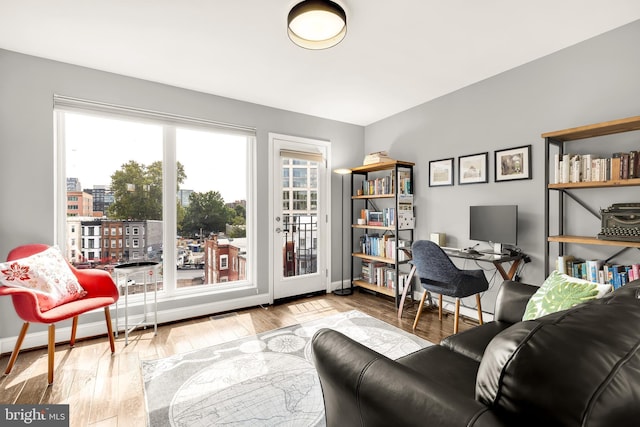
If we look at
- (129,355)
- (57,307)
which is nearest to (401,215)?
(129,355)

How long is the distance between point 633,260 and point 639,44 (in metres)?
1.56

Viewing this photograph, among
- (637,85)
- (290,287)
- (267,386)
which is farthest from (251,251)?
(637,85)

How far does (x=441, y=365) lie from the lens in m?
1.45

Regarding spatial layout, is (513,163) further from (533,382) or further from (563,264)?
(533,382)

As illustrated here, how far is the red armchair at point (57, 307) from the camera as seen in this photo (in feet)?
6.59

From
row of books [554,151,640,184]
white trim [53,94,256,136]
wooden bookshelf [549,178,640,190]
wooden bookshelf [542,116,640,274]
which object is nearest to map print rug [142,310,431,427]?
wooden bookshelf [542,116,640,274]

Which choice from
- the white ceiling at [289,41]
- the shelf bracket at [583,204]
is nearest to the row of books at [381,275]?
the shelf bracket at [583,204]

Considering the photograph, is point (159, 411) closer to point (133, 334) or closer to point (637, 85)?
point (133, 334)

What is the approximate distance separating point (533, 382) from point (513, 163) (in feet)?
9.17

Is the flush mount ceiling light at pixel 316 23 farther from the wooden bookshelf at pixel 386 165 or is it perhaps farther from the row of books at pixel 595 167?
the row of books at pixel 595 167

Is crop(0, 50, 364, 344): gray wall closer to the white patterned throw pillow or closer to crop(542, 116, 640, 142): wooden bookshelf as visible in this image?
the white patterned throw pillow

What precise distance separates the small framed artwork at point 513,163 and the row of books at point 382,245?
1356 mm

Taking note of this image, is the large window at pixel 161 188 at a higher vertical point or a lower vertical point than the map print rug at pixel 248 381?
higher

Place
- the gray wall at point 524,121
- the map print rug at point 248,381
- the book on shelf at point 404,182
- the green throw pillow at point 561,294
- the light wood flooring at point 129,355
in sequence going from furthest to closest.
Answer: the book on shelf at point 404,182, the gray wall at point 524,121, the light wood flooring at point 129,355, the map print rug at point 248,381, the green throw pillow at point 561,294
